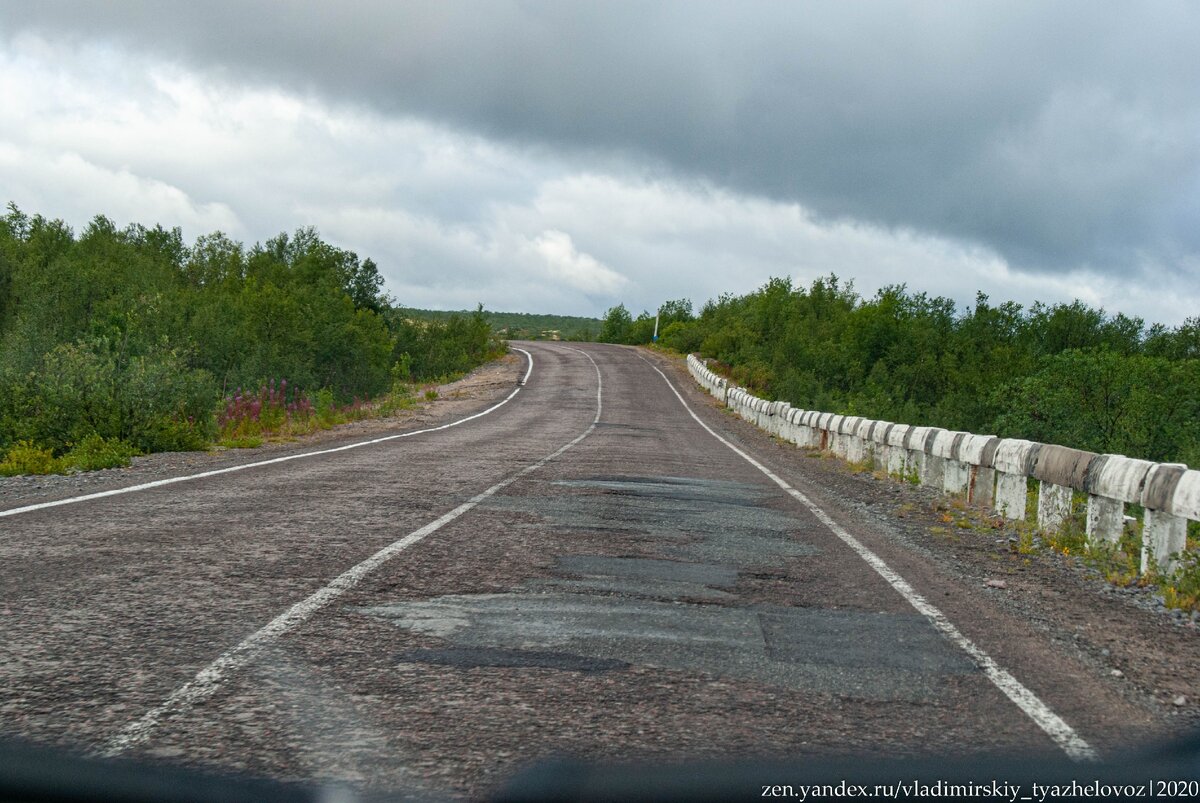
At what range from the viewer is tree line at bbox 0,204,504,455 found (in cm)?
1681

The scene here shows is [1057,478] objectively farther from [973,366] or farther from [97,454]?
[973,366]

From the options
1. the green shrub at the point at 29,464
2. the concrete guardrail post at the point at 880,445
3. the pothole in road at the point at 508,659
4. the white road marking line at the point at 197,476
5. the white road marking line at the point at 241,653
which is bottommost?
the green shrub at the point at 29,464

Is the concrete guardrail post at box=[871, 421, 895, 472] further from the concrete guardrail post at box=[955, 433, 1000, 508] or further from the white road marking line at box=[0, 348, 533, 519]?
the white road marking line at box=[0, 348, 533, 519]

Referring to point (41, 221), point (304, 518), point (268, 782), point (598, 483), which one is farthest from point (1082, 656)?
point (41, 221)

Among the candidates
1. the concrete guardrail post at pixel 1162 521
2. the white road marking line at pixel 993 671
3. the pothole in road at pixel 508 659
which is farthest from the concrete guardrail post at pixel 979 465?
the pothole in road at pixel 508 659

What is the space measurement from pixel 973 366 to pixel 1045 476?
180ft

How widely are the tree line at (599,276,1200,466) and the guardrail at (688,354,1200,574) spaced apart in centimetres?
1599

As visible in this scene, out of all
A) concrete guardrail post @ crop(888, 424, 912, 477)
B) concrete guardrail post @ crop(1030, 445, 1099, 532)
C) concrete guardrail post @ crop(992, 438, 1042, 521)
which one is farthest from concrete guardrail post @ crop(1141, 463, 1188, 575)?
concrete guardrail post @ crop(888, 424, 912, 477)

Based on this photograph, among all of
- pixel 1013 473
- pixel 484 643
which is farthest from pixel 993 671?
pixel 1013 473

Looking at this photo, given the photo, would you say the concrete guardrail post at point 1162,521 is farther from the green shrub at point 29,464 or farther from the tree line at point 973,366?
the tree line at point 973,366

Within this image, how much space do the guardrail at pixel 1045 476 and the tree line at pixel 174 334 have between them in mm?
11950

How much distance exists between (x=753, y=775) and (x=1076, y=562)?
7798 millimetres

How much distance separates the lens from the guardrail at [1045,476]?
8.49 metres

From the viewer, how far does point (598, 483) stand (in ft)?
45.6
